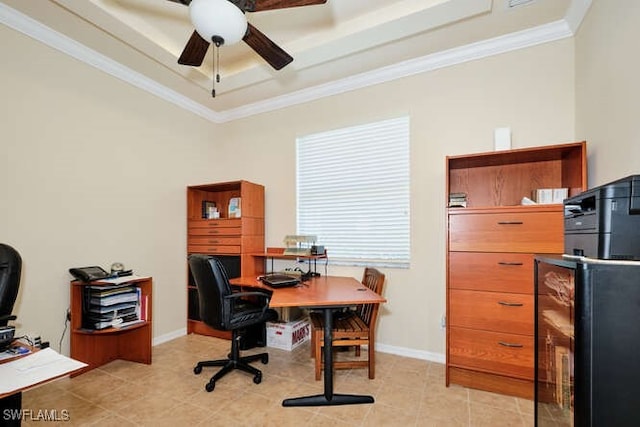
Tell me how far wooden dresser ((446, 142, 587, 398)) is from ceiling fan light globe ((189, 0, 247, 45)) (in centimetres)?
184

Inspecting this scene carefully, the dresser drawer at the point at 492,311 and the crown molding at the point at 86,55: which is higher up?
the crown molding at the point at 86,55

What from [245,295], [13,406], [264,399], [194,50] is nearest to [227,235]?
[245,295]

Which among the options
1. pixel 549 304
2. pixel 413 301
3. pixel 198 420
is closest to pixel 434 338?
pixel 413 301

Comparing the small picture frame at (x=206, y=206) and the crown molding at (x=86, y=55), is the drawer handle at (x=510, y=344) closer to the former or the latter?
the small picture frame at (x=206, y=206)

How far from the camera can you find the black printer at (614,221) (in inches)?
36.8

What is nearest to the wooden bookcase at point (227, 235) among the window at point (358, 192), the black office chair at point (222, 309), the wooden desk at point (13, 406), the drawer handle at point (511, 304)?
the window at point (358, 192)

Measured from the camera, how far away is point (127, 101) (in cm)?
306

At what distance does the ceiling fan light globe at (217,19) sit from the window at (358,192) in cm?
170

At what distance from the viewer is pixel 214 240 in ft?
11.4

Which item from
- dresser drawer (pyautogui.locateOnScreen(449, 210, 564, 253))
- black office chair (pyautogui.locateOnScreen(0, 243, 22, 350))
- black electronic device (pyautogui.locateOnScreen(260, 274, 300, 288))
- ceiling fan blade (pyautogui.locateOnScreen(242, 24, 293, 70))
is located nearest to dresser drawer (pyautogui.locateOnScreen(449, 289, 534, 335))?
dresser drawer (pyautogui.locateOnScreen(449, 210, 564, 253))

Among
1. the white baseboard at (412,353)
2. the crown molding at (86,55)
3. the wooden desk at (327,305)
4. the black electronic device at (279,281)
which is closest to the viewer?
the wooden desk at (327,305)

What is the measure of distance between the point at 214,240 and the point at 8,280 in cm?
198

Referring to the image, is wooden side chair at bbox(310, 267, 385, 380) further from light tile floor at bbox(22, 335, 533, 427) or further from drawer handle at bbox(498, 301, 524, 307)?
drawer handle at bbox(498, 301, 524, 307)

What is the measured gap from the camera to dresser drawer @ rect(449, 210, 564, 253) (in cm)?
205
